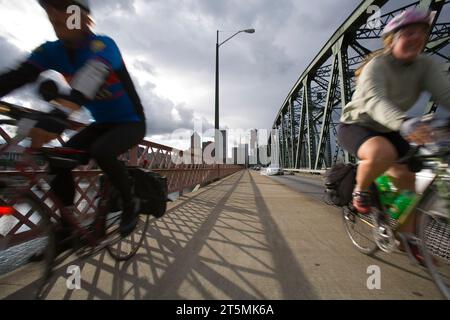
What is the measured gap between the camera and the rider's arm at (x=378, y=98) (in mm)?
1942

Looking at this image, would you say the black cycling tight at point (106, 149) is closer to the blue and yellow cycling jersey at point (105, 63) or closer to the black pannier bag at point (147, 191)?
the blue and yellow cycling jersey at point (105, 63)

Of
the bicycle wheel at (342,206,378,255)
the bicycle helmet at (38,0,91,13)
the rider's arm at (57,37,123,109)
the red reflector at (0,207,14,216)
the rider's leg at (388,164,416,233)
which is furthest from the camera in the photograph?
the bicycle wheel at (342,206,378,255)

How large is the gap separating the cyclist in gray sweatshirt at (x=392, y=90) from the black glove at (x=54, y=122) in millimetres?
2131

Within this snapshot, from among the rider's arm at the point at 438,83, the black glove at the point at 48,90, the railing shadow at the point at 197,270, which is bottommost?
the railing shadow at the point at 197,270

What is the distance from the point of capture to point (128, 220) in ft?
8.16

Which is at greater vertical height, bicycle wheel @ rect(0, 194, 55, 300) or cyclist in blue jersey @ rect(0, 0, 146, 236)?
cyclist in blue jersey @ rect(0, 0, 146, 236)

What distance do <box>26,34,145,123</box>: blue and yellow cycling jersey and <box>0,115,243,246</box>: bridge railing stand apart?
1.46 ft

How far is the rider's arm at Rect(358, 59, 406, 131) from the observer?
76.5 inches

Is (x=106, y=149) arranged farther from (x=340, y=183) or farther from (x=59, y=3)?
(x=340, y=183)

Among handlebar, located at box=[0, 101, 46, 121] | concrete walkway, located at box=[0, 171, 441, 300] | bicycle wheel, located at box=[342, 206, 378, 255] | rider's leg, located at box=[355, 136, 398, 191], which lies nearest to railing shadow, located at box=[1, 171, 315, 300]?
concrete walkway, located at box=[0, 171, 441, 300]

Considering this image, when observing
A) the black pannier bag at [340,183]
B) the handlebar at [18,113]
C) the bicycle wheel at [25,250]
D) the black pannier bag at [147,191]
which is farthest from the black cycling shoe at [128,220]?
the black pannier bag at [340,183]

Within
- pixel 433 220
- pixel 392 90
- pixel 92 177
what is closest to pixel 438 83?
pixel 392 90

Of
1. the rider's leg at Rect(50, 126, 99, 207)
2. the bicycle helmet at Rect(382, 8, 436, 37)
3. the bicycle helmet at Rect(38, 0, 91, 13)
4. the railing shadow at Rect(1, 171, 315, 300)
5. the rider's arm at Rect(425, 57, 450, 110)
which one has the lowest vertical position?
the railing shadow at Rect(1, 171, 315, 300)

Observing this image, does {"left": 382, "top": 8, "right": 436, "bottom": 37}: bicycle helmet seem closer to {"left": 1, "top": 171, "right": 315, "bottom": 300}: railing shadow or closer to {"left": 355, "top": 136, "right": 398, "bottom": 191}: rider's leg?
{"left": 355, "top": 136, "right": 398, "bottom": 191}: rider's leg
